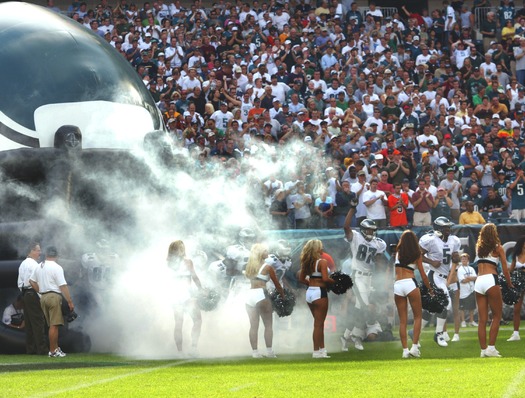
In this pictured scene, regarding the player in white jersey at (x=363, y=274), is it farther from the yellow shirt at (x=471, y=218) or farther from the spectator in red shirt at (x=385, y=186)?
the spectator in red shirt at (x=385, y=186)

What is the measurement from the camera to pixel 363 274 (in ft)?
50.4

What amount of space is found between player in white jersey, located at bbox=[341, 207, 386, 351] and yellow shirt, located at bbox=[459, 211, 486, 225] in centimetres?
475

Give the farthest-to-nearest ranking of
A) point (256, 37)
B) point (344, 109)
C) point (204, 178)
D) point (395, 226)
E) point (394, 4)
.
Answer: point (394, 4) < point (256, 37) < point (344, 109) < point (395, 226) < point (204, 178)

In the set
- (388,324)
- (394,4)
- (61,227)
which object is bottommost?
(388,324)

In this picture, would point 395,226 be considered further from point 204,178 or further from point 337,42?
point 337,42

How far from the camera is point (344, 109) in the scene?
23734 mm

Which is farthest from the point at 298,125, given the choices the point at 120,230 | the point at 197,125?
the point at 120,230

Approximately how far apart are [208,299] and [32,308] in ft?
8.34

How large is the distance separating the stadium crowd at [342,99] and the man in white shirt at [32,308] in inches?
123

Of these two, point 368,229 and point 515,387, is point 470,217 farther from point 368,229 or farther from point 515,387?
point 515,387

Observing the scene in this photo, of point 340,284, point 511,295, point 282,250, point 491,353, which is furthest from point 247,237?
point 491,353

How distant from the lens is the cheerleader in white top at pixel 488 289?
12.7 metres

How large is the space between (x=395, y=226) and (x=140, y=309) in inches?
227

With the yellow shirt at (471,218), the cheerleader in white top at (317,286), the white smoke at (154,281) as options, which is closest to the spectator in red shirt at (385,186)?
the yellow shirt at (471,218)
